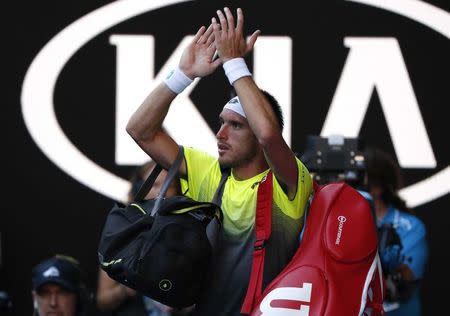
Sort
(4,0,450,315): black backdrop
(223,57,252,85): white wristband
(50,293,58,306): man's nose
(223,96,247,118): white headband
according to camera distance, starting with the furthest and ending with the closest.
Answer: (4,0,450,315): black backdrop < (50,293,58,306): man's nose < (223,96,247,118): white headband < (223,57,252,85): white wristband

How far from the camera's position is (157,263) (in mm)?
3873

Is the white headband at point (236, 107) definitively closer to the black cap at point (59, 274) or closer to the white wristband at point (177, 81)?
the white wristband at point (177, 81)

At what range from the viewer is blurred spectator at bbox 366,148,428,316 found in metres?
5.63

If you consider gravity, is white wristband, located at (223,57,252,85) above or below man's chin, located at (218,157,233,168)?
above

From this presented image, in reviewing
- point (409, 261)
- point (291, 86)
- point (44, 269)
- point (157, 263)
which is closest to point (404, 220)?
point (409, 261)

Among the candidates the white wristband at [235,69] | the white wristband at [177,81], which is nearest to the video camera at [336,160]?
the white wristband at [177,81]

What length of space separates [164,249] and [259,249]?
331mm

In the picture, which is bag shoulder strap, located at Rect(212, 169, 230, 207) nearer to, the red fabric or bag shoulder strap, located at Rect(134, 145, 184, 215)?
bag shoulder strap, located at Rect(134, 145, 184, 215)

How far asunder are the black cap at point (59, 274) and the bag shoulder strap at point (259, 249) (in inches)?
75.2

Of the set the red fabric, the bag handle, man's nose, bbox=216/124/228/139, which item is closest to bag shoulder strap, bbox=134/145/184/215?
the bag handle

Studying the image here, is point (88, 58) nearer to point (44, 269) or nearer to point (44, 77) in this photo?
point (44, 77)

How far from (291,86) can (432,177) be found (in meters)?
0.92

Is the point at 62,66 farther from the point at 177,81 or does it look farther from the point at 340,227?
the point at 340,227

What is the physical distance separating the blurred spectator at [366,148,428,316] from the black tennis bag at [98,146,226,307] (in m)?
1.79
